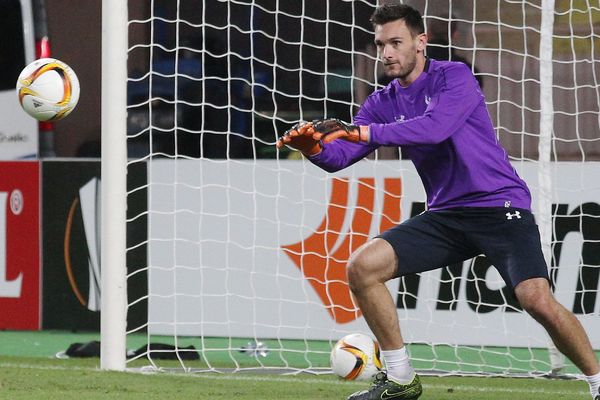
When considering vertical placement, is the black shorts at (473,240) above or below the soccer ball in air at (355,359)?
above

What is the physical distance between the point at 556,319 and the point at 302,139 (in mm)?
1367

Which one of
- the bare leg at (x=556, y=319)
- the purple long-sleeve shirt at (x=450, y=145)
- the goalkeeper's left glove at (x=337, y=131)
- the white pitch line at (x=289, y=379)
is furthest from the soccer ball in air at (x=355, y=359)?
the goalkeeper's left glove at (x=337, y=131)

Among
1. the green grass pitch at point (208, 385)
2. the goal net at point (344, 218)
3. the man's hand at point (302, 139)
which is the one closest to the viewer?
the man's hand at point (302, 139)

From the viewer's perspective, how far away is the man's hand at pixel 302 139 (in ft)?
18.2

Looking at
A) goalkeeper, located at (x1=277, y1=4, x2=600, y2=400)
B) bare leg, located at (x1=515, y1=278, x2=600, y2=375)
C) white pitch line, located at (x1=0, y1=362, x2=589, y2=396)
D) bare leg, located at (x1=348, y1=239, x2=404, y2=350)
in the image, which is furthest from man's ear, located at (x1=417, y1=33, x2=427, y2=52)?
white pitch line, located at (x1=0, y1=362, x2=589, y2=396)

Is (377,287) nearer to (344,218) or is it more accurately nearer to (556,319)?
(556,319)

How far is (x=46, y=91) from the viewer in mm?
6703

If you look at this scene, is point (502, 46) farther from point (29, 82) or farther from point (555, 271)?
point (29, 82)

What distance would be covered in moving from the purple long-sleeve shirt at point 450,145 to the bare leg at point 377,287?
37 centimetres

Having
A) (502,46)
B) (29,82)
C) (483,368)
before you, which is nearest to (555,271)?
(483,368)

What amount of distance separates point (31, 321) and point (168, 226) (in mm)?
1198

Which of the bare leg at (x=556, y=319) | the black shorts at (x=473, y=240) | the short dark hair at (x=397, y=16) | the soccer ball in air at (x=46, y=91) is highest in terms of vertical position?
the short dark hair at (x=397, y=16)

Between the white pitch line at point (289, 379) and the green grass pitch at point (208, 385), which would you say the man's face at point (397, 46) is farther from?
the white pitch line at point (289, 379)

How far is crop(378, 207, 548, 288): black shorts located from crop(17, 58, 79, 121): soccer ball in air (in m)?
1.90
